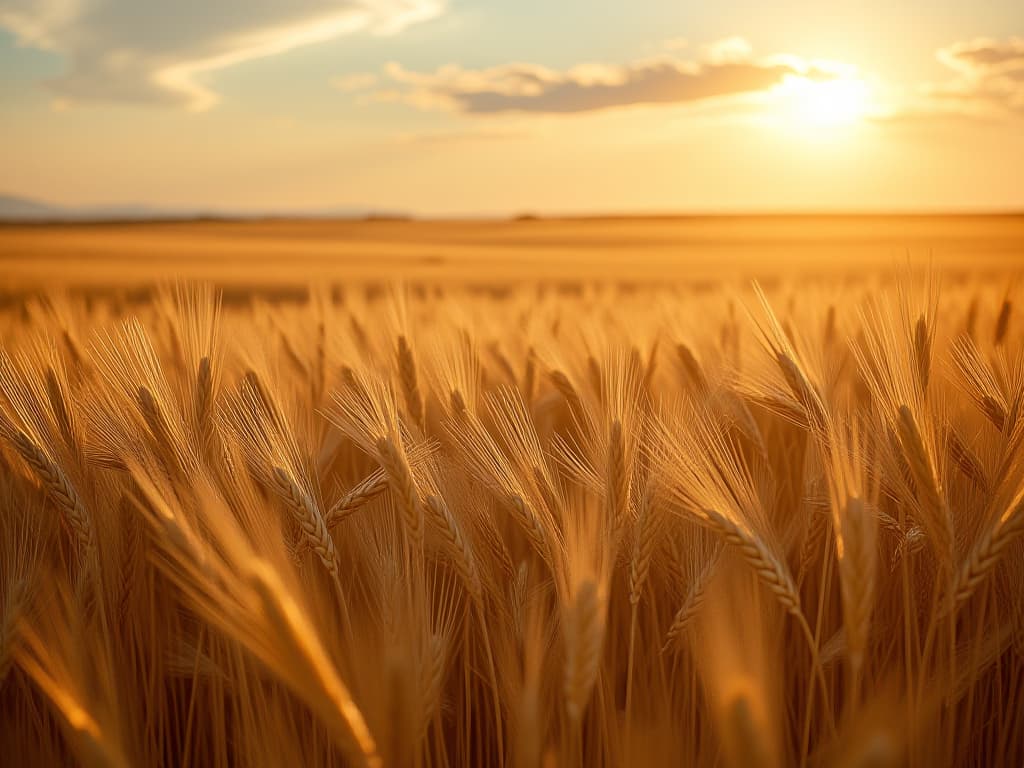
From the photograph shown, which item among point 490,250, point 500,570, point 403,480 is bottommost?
point 500,570

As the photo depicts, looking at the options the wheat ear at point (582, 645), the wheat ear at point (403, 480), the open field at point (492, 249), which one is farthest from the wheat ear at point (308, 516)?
the open field at point (492, 249)

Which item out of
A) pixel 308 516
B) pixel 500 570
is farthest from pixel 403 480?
pixel 500 570

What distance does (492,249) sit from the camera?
70.6 feet

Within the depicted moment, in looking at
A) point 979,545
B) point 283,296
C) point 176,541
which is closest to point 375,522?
point 176,541

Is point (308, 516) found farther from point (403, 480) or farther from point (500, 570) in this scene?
point (500, 570)

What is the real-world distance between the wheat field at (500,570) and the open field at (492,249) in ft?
16.4

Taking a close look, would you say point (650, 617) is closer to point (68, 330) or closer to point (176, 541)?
point (176, 541)

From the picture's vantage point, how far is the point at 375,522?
54.2 inches

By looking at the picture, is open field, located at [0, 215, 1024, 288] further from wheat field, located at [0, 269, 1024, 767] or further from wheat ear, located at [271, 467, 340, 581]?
wheat ear, located at [271, 467, 340, 581]

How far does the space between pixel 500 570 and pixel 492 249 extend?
20618 mm

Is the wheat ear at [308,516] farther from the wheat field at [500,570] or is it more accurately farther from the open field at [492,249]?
the open field at [492,249]

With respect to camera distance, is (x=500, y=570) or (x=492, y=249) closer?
(x=500, y=570)

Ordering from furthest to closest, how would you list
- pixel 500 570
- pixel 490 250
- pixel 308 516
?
pixel 490 250
pixel 500 570
pixel 308 516

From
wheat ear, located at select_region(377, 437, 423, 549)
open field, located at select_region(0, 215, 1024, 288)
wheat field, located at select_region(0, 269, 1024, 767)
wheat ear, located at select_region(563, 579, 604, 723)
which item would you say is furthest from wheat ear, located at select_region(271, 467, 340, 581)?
open field, located at select_region(0, 215, 1024, 288)
